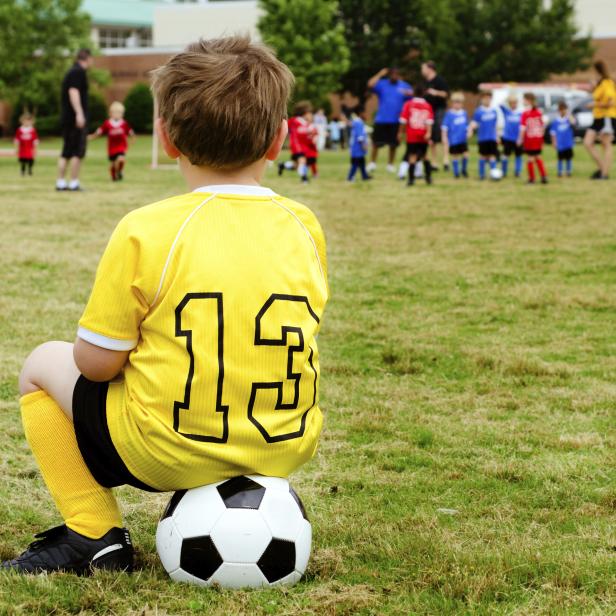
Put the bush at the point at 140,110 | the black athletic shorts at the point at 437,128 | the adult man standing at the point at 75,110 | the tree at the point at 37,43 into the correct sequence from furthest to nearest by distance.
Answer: the bush at the point at 140,110 → the tree at the point at 37,43 → the black athletic shorts at the point at 437,128 → the adult man standing at the point at 75,110

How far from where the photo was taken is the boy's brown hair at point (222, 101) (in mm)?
2473

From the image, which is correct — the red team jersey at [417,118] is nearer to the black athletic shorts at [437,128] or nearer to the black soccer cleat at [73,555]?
the black athletic shorts at [437,128]

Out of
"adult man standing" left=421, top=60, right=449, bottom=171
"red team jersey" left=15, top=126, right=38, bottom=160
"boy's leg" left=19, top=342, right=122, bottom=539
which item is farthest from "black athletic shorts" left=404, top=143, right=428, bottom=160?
"boy's leg" left=19, top=342, right=122, bottom=539

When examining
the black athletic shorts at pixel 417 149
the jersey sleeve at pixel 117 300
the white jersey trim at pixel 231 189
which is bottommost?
the black athletic shorts at pixel 417 149

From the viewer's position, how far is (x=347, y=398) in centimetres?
479

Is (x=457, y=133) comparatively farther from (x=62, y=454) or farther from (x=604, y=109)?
(x=62, y=454)

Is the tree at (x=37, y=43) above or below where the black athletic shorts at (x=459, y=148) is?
above

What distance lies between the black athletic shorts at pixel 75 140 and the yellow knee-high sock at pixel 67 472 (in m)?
13.7

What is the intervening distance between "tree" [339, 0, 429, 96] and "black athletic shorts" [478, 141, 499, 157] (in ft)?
108

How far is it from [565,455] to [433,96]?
52.4ft

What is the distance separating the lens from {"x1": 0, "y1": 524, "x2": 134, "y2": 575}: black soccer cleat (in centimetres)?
270

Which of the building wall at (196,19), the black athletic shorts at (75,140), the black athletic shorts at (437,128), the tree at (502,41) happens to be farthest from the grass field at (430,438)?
the building wall at (196,19)

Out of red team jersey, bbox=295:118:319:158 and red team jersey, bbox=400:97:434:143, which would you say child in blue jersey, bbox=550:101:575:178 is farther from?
red team jersey, bbox=295:118:319:158

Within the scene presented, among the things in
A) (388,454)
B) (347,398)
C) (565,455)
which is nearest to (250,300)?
(388,454)
